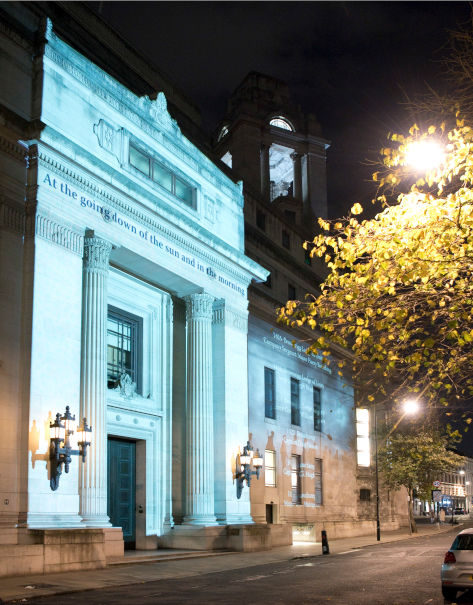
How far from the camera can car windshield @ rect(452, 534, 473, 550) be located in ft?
49.0

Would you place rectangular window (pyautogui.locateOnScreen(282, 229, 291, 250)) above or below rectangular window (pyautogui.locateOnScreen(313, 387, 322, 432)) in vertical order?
above

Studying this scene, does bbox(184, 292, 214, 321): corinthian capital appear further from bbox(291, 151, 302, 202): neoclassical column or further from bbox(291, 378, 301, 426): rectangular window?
bbox(291, 151, 302, 202): neoclassical column

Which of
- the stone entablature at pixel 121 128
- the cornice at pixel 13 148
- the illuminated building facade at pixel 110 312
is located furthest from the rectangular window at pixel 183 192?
the cornice at pixel 13 148

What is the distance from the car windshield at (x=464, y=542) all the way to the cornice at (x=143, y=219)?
51.2 feet

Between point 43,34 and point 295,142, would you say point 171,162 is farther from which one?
point 295,142

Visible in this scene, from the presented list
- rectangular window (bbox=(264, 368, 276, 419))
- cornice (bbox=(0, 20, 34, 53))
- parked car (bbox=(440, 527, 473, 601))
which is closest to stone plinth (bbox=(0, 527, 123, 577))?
parked car (bbox=(440, 527, 473, 601))

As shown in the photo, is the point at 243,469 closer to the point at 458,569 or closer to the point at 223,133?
the point at 458,569

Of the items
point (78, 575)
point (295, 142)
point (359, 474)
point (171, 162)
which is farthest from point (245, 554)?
point (295, 142)

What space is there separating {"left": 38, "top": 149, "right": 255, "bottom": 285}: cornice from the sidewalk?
1185 cm

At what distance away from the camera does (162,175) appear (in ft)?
95.5

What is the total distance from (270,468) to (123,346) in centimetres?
1380

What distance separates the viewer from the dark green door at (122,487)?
86.7ft

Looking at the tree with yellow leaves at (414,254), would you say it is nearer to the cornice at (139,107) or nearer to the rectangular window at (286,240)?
the cornice at (139,107)

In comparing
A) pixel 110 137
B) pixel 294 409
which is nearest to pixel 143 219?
pixel 110 137
